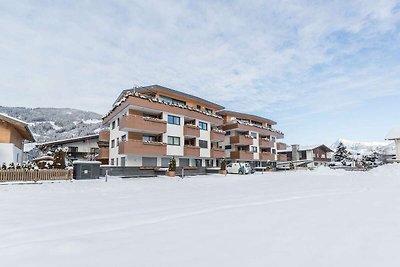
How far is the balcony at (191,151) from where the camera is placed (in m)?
36.3

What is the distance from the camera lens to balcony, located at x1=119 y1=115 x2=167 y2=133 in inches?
1180

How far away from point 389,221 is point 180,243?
6.35 metres

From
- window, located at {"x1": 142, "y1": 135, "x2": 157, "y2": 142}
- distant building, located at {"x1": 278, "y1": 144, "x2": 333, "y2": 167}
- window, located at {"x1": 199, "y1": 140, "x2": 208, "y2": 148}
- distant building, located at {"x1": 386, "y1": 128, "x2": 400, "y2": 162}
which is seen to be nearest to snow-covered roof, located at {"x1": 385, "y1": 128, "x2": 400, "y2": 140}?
distant building, located at {"x1": 386, "y1": 128, "x2": 400, "y2": 162}

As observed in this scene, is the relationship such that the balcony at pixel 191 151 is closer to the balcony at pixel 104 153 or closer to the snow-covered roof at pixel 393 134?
the balcony at pixel 104 153

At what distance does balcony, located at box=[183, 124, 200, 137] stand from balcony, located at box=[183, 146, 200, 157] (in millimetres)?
1875

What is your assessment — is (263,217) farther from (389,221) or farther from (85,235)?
(85,235)

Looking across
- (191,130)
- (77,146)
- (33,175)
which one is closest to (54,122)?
(77,146)

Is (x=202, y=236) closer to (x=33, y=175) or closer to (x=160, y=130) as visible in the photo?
(x=33, y=175)

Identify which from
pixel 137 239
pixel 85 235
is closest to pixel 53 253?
pixel 85 235

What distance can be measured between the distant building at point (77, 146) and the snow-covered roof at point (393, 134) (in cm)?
5030

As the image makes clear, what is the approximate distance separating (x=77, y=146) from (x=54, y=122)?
113 metres

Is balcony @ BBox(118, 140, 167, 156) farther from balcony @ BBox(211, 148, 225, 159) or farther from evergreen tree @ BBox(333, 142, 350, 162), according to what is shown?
evergreen tree @ BBox(333, 142, 350, 162)

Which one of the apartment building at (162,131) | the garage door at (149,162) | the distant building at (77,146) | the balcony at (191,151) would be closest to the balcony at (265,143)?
the apartment building at (162,131)

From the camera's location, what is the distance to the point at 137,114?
33156 millimetres
